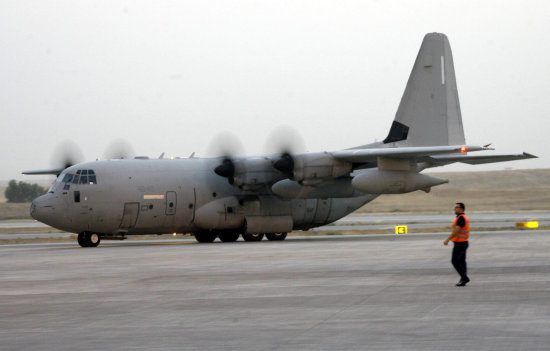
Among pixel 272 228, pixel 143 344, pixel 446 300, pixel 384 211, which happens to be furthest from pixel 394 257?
pixel 384 211

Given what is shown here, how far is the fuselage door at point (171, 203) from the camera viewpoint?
35.4 metres

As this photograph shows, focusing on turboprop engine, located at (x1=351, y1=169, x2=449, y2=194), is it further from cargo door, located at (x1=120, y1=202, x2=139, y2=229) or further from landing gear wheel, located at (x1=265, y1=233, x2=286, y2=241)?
cargo door, located at (x1=120, y1=202, x2=139, y2=229)

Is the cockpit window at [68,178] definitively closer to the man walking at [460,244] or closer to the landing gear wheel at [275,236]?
the landing gear wheel at [275,236]

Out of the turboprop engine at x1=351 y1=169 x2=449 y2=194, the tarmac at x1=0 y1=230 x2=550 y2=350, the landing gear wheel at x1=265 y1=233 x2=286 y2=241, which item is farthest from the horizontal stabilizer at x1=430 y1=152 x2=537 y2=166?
the tarmac at x1=0 y1=230 x2=550 y2=350

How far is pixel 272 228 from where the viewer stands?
123 feet

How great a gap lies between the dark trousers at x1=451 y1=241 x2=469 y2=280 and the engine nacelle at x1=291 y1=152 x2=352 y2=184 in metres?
18.3

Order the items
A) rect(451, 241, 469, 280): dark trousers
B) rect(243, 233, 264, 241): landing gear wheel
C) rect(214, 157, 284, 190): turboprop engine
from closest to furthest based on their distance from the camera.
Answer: rect(451, 241, 469, 280): dark trousers
rect(214, 157, 284, 190): turboprop engine
rect(243, 233, 264, 241): landing gear wheel

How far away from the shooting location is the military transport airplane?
112 feet

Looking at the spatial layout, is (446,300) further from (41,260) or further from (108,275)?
(41,260)

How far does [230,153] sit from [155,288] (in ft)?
65.9

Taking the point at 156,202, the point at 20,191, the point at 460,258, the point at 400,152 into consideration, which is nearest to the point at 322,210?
the point at 400,152

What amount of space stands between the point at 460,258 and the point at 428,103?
2387cm

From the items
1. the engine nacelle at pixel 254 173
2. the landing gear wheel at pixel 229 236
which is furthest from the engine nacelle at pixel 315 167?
the landing gear wheel at pixel 229 236

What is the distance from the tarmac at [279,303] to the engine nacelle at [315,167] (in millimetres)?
9364
